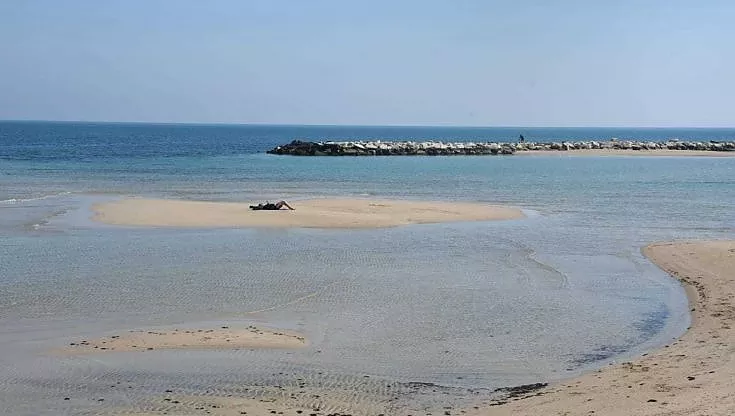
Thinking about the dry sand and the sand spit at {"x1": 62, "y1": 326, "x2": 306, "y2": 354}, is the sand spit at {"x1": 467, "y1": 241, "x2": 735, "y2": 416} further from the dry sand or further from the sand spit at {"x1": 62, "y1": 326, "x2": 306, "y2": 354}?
the dry sand

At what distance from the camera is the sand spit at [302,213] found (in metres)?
25.4

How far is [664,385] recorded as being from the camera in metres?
8.88

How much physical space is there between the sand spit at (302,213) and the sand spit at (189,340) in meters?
13.0

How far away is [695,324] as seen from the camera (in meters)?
12.4

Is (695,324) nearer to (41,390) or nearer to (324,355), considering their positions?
(324,355)

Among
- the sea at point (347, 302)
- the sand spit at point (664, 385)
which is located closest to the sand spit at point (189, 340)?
the sea at point (347, 302)

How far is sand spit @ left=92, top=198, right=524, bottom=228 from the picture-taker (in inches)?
999

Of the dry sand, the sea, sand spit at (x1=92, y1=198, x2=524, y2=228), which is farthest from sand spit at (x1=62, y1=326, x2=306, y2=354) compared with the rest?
the dry sand

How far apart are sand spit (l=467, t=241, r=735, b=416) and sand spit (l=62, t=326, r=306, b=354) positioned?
3.72 meters

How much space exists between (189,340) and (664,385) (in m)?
6.10

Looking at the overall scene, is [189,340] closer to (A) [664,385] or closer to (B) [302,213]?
(A) [664,385]

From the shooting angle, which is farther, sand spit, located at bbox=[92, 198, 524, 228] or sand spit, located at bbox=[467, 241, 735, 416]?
sand spit, located at bbox=[92, 198, 524, 228]

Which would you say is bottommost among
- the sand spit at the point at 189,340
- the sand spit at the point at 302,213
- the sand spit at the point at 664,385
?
the sand spit at the point at 189,340

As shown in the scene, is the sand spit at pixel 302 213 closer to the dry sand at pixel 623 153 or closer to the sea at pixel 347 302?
the sea at pixel 347 302
